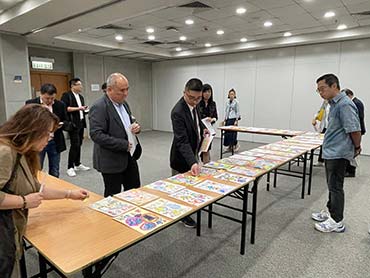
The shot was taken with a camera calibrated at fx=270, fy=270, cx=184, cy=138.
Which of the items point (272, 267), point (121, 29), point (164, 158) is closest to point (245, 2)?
point (121, 29)

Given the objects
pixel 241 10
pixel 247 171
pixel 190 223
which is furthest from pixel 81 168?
pixel 241 10

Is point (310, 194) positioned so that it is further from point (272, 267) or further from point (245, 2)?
point (245, 2)

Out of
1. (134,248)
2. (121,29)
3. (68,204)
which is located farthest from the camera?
(121,29)

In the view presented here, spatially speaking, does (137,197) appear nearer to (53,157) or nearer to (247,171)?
(247,171)

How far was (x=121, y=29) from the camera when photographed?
19.4ft

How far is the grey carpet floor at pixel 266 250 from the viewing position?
2.10m

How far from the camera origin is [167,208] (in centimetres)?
156

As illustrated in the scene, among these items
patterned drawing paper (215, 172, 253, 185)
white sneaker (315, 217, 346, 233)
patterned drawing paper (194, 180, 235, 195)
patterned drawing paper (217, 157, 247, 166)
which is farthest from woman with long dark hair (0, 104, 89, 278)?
white sneaker (315, 217, 346, 233)

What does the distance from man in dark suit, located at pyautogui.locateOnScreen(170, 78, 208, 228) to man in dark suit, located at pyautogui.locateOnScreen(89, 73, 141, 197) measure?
359mm

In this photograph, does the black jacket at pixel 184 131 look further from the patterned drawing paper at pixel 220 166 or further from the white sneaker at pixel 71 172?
the white sneaker at pixel 71 172

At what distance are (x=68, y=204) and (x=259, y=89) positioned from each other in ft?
23.1

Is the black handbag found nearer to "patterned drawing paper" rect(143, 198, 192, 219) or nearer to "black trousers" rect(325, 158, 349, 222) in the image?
"patterned drawing paper" rect(143, 198, 192, 219)

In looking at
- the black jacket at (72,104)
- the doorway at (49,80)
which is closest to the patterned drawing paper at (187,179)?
the black jacket at (72,104)

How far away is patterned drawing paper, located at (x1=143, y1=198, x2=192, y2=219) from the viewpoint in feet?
4.87
